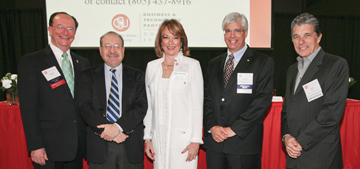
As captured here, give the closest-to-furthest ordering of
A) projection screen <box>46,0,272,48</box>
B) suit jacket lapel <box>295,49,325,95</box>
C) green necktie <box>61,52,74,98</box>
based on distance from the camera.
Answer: suit jacket lapel <box>295,49,325,95</box> → green necktie <box>61,52,74,98</box> → projection screen <box>46,0,272,48</box>

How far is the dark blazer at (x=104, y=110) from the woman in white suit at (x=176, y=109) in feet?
0.45

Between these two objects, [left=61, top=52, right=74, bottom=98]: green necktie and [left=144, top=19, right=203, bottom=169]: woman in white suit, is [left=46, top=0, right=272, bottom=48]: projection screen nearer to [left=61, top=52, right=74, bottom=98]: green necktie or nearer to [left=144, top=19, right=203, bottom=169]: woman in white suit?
[left=61, top=52, right=74, bottom=98]: green necktie

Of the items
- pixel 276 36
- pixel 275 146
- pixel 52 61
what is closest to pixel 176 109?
pixel 52 61

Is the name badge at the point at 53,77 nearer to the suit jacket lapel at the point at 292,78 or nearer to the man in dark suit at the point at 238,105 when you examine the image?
the man in dark suit at the point at 238,105

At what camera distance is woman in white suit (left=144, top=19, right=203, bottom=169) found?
6.44 feet

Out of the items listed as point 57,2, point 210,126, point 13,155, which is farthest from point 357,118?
point 57,2

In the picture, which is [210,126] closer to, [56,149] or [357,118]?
[56,149]

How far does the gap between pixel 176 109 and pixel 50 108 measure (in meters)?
1.18

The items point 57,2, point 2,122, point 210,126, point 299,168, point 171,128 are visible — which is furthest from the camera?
point 57,2

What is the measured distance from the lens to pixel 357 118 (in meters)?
3.28

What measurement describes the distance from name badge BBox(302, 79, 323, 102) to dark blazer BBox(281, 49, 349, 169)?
25mm

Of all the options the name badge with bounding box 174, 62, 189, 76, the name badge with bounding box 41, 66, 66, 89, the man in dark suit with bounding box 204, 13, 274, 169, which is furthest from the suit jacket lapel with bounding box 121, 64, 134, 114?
the man in dark suit with bounding box 204, 13, 274, 169

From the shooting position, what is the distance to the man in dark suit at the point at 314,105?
1.67 meters

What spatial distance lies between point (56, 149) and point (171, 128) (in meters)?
1.10
